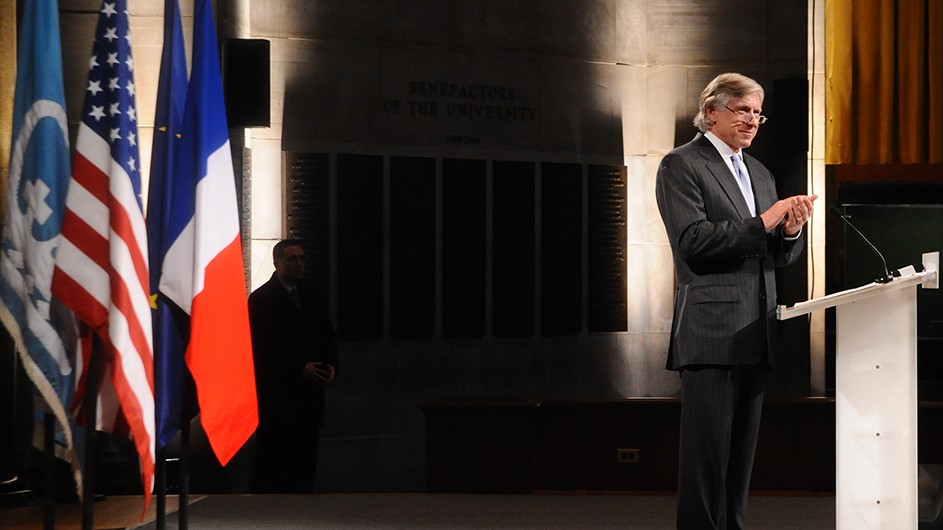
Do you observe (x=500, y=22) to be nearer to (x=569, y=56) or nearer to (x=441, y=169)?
(x=569, y=56)

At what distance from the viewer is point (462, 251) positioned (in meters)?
7.10

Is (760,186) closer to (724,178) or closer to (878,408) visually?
(724,178)

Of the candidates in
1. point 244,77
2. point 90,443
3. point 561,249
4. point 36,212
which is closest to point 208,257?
point 36,212

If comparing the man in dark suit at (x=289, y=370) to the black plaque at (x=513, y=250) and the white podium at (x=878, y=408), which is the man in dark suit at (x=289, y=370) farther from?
the white podium at (x=878, y=408)

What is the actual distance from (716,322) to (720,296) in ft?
0.24

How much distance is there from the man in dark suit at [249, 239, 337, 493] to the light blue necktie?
331 cm

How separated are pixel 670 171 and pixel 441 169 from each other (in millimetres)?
3886

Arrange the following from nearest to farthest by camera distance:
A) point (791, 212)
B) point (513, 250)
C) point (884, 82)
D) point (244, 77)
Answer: point (791, 212), point (244, 77), point (513, 250), point (884, 82)

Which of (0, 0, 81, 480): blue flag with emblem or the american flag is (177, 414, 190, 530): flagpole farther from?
(0, 0, 81, 480): blue flag with emblem

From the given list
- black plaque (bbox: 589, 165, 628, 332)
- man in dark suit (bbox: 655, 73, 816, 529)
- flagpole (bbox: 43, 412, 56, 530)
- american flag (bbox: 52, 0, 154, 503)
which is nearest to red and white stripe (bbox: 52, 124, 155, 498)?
american flag (bbox: 52, 0, 154, 503)

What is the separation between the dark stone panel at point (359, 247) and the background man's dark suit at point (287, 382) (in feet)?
1.74

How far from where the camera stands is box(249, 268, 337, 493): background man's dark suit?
20.3 ft

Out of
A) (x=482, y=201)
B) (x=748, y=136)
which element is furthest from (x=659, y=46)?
(x=748, y=136)

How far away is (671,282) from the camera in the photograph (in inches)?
303
